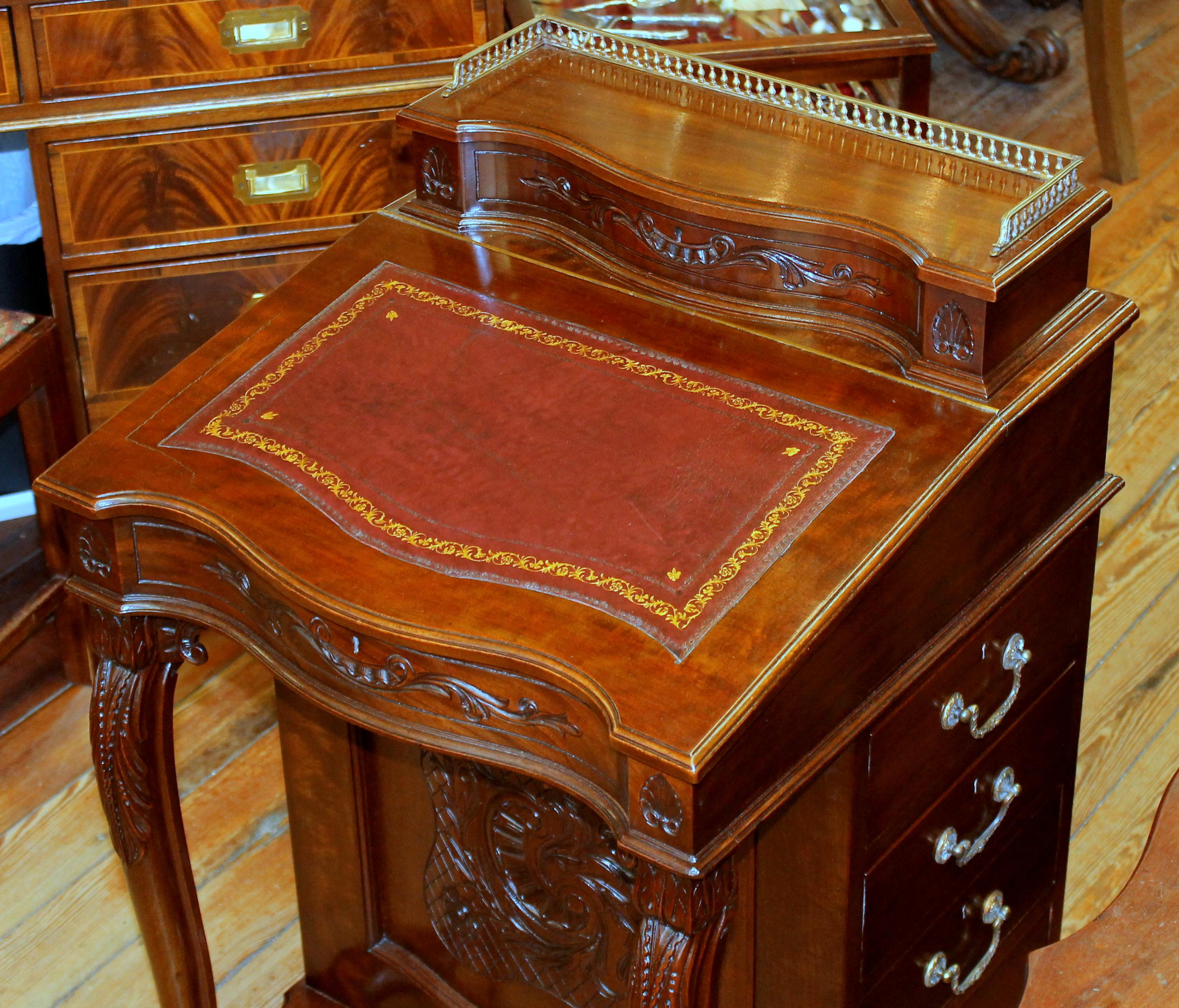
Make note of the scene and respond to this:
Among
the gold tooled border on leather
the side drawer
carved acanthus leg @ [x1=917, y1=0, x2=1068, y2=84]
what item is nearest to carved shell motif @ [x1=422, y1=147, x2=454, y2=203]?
the gold tooled border on leather

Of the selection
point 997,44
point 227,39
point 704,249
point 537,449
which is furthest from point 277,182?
point 997,44

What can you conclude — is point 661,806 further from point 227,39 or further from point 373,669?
point 227,39

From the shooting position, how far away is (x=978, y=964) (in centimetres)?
198

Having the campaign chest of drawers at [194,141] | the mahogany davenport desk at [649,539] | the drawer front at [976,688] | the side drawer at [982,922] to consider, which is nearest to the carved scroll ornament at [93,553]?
the mahogany davenport desk at [649,539]

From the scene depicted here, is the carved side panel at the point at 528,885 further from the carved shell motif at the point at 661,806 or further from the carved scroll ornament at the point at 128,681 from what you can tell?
the carved shell motif at the point at 661,806

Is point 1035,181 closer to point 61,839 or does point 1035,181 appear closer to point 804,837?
point 804,837

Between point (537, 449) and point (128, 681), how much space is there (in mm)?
457

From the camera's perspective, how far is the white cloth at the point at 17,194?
2.55 meters

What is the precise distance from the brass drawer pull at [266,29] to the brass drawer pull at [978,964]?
1412 mm

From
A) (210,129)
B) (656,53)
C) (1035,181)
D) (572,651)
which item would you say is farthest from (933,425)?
(210,129)

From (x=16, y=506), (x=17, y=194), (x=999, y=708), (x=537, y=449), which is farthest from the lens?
(x=16, y=506)

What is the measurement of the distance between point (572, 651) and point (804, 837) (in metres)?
0.43

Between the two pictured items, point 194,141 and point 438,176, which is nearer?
point 438,176

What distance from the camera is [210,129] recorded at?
244cm
